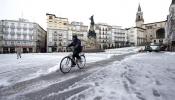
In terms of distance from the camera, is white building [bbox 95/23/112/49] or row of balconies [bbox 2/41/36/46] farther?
white building [bbox 95/23/112/49]

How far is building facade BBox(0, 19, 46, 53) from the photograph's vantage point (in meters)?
69.1

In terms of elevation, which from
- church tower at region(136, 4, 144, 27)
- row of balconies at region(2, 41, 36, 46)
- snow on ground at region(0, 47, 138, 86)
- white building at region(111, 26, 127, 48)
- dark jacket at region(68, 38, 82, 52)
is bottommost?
snow on ground at region(0, 47, 138, 86)

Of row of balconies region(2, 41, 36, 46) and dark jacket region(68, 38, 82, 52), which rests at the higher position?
row of balconies region(2, 41, 36, 46)

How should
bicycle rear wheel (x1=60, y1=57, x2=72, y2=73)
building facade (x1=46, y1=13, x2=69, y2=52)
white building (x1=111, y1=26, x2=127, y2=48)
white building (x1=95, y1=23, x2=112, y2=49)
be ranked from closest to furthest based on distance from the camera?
bicycle rear wheel (x1=60, y1=57, x2=72, y2=73), building facade (x1=46, y1=13, x2=69, y2=52), white building (x1=95, y1=23, x2=112, y2=49), white building (x1=111, y1=26, x2=127, y2=48)

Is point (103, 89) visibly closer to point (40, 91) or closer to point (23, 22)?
point (40, 91)

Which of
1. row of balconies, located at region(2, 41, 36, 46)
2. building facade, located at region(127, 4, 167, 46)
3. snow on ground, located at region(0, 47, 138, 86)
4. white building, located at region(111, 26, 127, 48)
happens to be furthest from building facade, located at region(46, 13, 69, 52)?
snow on ground, located at region(0, 47, 138, 86)

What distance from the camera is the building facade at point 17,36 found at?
6912 cm

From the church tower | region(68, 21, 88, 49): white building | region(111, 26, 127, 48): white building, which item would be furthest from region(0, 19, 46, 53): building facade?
the church tower

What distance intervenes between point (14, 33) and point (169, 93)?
75.0 m

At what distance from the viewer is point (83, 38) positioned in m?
84.1

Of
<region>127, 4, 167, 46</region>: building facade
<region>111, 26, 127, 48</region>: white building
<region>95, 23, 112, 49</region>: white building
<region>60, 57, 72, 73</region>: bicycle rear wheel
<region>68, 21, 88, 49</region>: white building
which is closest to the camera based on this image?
<region>60, 57, 72, 73</region>: bicycle rear wheel

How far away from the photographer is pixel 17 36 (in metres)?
71.8

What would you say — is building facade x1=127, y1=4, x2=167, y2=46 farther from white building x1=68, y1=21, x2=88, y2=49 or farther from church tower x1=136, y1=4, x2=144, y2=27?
white building x1=68, y1=21, x2=88, y2=49

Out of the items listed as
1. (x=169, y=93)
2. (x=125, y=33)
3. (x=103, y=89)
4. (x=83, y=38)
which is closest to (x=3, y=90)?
(x=103, y=89)
